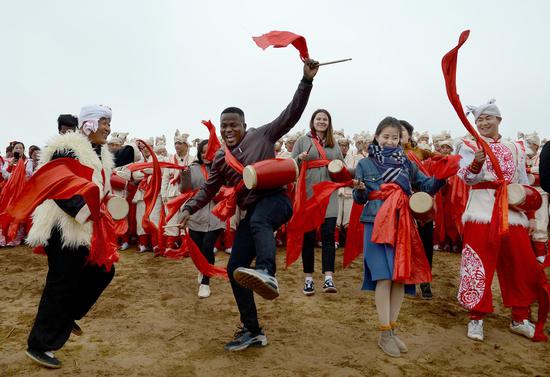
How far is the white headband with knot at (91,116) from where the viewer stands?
3.49m

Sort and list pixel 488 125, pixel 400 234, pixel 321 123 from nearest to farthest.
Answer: pixel 400 234, pixel 488 125, pixel 321 123

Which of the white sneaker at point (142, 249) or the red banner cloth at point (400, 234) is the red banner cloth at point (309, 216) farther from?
the white sneaker at point (142, 249)

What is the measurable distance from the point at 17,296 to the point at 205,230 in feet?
7.96

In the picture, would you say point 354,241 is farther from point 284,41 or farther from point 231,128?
point 284,41

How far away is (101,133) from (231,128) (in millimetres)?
1084

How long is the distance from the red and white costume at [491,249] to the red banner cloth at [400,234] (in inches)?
25.0

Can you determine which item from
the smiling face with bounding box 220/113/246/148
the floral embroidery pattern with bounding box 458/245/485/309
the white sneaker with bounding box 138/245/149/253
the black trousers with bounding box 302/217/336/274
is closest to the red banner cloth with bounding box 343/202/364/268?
the black trousers with bounding box 302/217/336/274

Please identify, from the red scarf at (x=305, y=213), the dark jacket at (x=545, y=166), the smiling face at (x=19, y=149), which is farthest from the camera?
the smiling face at (x=19, y=149)

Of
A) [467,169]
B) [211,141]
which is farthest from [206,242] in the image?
[467,169]

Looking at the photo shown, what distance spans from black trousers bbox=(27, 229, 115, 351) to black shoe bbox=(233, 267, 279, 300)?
124 cm

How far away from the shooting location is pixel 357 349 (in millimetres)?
3539

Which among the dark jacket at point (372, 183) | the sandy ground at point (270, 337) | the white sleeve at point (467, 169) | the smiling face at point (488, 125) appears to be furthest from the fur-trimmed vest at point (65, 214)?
the smiling face at point (488, 125)

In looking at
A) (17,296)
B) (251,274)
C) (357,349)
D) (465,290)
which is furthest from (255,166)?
(17,296)

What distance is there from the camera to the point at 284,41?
124 inches
